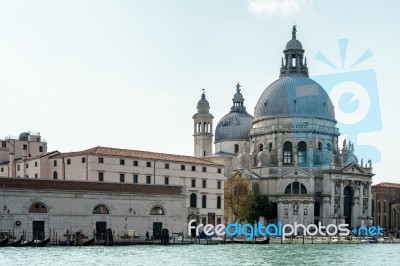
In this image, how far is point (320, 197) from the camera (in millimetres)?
86125

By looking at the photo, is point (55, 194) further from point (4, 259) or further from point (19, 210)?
point (4, 259)

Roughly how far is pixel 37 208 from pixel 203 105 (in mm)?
47898

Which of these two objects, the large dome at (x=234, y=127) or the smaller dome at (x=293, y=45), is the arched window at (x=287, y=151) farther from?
the smaller dome at (x=293, y=45)

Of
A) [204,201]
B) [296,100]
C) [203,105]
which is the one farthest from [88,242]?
[203,105]

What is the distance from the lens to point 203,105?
323 feet

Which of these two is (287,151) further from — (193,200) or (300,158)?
(193,200)

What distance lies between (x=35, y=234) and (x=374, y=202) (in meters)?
64.0

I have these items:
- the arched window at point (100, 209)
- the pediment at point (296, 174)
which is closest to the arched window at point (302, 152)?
the pediment at point (296, 174)

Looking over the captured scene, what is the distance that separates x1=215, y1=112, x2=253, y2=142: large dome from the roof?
40.5m

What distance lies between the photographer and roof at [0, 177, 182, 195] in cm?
5172

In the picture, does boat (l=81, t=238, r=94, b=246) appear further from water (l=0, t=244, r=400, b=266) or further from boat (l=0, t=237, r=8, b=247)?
boat (l=0, t=237, r=8, b=247)

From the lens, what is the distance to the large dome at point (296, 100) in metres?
90.6

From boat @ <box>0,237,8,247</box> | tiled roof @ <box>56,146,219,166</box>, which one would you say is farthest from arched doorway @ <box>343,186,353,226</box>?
boat @ <box>0,237,8,247</box>

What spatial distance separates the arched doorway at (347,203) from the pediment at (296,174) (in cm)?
567
